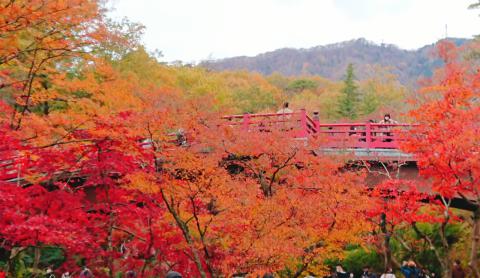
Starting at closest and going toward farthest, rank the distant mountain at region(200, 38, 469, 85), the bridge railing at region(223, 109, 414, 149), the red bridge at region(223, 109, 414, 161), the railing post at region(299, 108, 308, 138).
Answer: the railing post at region(299, 108, 308, 138) → the bridge railing at region(223, 109, 414, 149) → the red bridge at region(223, 109, 414, 161) → the distant mountain at region(200, 38, 469, 85)

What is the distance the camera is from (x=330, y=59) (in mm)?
127938

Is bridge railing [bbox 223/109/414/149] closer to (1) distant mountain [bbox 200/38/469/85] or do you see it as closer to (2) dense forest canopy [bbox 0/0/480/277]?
(2) dense forest canopy [bbox 0/0/480/277]

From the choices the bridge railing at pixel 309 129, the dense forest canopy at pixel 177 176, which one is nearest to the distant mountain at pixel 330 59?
the bridge railing at pixel 309 129

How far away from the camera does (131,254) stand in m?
17.7

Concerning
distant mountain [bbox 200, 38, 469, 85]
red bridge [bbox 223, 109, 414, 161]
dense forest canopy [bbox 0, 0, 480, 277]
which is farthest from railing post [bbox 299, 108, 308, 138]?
distant mountain [bbox 200, 38, 469, 85]

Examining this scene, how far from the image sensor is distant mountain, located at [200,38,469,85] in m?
121

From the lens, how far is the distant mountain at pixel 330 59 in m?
121

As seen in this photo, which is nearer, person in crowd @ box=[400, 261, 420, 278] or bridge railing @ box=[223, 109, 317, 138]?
person in crowd @ box=[400, 261, 420, 278]

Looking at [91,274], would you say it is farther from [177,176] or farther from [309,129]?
[309,129]

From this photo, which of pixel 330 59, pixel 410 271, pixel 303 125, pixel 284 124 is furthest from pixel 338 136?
pixel 330 59

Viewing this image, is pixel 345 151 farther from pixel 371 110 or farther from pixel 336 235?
pixel 371 110

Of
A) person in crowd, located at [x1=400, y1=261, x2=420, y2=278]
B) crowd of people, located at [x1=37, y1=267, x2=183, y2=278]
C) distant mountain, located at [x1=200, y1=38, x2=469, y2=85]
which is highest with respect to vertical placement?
distant mountain, located at [x1=200, y1=38, x2=469, y2=85]

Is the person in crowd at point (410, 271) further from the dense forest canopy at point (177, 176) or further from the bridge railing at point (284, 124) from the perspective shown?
the bridge railing at point (284, 124)

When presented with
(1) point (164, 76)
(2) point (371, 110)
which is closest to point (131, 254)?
(1) point (164, 76)
